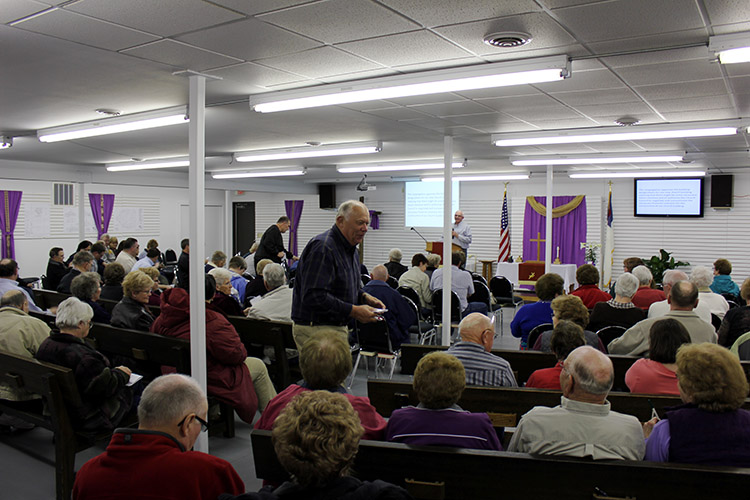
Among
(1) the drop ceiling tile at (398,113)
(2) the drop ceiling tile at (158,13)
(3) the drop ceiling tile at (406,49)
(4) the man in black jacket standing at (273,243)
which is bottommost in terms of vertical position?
(4) the man in black jacket standing at (273,243)

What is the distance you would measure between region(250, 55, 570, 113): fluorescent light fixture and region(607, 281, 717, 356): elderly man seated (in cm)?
173

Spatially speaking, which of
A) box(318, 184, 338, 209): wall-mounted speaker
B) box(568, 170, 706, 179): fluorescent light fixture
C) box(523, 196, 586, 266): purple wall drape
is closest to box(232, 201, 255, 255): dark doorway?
box(318, 184, 338, 209): wall-mounted speaker

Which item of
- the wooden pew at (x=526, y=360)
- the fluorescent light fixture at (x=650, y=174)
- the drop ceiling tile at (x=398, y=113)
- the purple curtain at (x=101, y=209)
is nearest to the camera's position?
the wooden pew at (x=526, y=360)

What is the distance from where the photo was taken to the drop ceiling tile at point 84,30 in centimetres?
308

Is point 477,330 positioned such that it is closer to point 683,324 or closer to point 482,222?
point 683,324

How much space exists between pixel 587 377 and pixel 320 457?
3.80 feet

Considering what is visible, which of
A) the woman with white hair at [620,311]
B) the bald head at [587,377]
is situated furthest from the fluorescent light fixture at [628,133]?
the bald head at [587,377]

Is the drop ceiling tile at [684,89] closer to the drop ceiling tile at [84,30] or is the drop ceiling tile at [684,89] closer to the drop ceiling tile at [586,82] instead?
the drop ceiling tile at [586,82]

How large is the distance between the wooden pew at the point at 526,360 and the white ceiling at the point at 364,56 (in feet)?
6.43

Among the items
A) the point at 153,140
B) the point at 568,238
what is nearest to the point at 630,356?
the point at 153,140

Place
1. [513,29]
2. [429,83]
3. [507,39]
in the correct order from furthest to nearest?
[429,83] → [507,39] → [513,29]

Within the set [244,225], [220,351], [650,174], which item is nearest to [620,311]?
[220,351]

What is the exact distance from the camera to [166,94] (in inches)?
199

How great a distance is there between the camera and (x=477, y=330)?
10.1 feet
